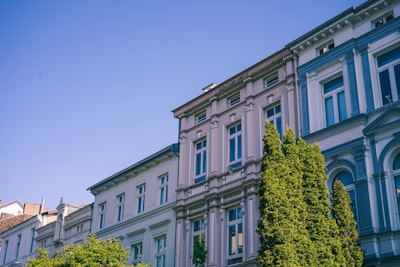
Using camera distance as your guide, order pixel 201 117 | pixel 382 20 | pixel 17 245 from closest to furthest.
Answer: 1. pixel 382 20
2. pixel 201 117
3. pixel 17 245

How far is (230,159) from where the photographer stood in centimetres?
2656

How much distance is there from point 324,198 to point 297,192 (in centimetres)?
104

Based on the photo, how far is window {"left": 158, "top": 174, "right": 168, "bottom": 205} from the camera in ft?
99.1

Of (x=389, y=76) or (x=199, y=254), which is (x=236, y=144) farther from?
(x=389, y=76)

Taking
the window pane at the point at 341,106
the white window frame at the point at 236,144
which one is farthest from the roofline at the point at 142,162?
the window pane at the point at 341,106

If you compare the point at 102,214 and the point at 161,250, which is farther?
the point at 102,214

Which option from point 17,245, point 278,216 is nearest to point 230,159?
point 278,216

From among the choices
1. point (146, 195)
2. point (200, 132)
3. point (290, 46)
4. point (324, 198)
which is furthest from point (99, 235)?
point (324, 198)

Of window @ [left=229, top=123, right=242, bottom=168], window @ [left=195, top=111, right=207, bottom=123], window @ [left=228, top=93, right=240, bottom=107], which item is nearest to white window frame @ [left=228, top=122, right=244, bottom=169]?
window @ [left=229, top=123, right=242, bottom=168]

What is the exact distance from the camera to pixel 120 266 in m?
22.5

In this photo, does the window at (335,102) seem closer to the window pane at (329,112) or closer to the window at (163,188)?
the window pane at (329,112)

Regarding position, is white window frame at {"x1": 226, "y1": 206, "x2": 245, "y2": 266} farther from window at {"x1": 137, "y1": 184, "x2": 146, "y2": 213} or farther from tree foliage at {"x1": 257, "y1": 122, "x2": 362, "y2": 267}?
window at {"x1": 137, "y1": 184, "x2": 146, "y2": 213}

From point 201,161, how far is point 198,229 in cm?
369

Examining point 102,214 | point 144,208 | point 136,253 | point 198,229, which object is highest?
point 102,214
